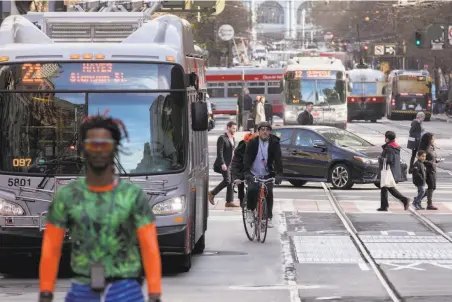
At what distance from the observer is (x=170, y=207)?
1464cm

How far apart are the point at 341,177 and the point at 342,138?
112 centimetres

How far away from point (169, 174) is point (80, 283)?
7545mm

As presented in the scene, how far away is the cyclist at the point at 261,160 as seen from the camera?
1861cm

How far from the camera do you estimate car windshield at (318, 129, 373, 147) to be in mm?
29630

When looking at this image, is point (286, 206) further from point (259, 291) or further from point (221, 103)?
point (221, 103)

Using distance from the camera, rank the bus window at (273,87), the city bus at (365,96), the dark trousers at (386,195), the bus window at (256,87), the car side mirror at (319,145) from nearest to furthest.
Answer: the dark trousers at (386,195) < the car side mirror at (319,145) < the city bus at (365,96) < the bus window at (273,87) < the bus window at (256,87)

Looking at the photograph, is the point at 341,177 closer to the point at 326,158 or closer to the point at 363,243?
the point at 326,158

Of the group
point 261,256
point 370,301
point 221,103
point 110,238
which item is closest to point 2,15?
point 221,103

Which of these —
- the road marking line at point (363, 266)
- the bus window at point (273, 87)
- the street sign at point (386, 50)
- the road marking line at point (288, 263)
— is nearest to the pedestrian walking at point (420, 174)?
the road marking line at point (288, 263)

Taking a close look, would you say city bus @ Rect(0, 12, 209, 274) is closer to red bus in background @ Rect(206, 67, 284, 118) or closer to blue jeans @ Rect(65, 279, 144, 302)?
blue jeans @ Rect(65, 279, 144, 302)

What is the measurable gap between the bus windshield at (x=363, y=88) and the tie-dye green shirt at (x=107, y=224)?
6982 centimetres

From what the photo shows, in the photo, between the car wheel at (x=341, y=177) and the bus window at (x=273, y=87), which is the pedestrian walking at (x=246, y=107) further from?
the car wheel at (x=341, y=177)

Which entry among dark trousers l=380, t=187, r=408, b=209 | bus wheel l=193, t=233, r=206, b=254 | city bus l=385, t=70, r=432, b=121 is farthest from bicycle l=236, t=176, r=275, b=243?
city bus l=385, t=70, r=432, b=121

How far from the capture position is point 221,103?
7788 centimetres
